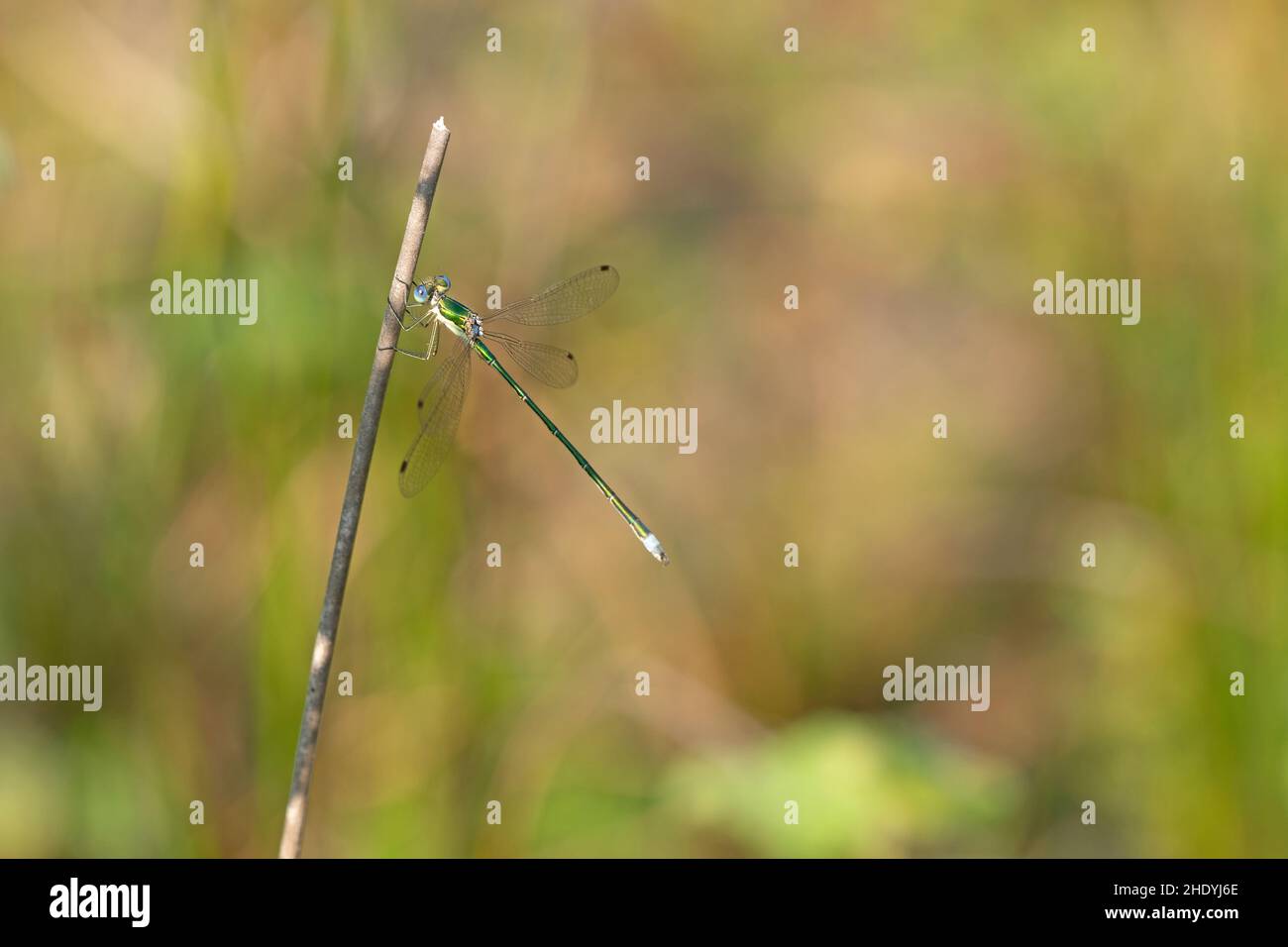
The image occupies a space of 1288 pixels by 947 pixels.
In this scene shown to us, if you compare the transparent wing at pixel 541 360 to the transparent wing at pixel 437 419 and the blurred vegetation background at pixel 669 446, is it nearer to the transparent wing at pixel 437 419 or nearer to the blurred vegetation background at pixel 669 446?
the blurred vegetation background at pixel 669 446

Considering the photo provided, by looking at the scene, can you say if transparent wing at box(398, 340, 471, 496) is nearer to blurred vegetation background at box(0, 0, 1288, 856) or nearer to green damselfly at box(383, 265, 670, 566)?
green damselfly at box(383, 265, 670, 566)

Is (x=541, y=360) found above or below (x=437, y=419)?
above

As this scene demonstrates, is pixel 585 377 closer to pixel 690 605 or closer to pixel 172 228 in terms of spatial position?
pixel 690 605

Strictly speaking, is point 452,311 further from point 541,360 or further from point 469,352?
point 541,360

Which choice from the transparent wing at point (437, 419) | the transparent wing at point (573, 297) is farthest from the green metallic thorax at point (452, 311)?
the transparent wing at point (573, 297)

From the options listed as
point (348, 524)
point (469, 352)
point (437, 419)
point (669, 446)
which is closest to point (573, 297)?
point (469, 352)
